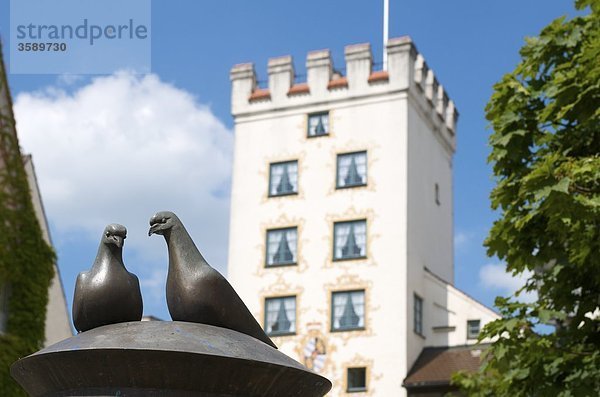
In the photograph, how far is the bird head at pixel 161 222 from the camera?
5.21 meters

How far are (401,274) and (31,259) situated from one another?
1711cm

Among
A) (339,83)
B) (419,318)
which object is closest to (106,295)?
(419,318)

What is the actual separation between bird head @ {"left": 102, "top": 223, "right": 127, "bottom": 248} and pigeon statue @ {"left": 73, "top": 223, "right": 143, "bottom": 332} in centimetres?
4

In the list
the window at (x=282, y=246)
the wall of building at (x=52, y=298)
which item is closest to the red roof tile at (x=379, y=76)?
the window at (x=282, y=246)

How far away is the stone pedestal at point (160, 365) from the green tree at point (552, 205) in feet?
30.8

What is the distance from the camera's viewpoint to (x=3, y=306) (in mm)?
23391

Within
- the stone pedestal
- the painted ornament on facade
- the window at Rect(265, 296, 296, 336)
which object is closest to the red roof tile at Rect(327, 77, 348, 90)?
the window at Rect(265, 296, 296, 336)

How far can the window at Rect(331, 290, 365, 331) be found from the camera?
37.8m

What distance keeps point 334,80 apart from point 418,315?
985 centimetres

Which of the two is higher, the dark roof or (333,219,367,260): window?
(333,219,367,260): window

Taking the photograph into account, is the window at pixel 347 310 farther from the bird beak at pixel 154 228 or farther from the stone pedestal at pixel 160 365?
the stone pedestal at pixel 160 365

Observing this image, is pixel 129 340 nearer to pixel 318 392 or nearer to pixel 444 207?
pixel 318 392

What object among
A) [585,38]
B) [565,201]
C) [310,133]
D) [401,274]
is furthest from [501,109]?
[310,133]

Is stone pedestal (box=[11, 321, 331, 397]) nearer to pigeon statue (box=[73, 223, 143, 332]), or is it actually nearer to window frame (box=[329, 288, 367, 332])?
pigeon statue (box=[73, 223, 143, 332])
